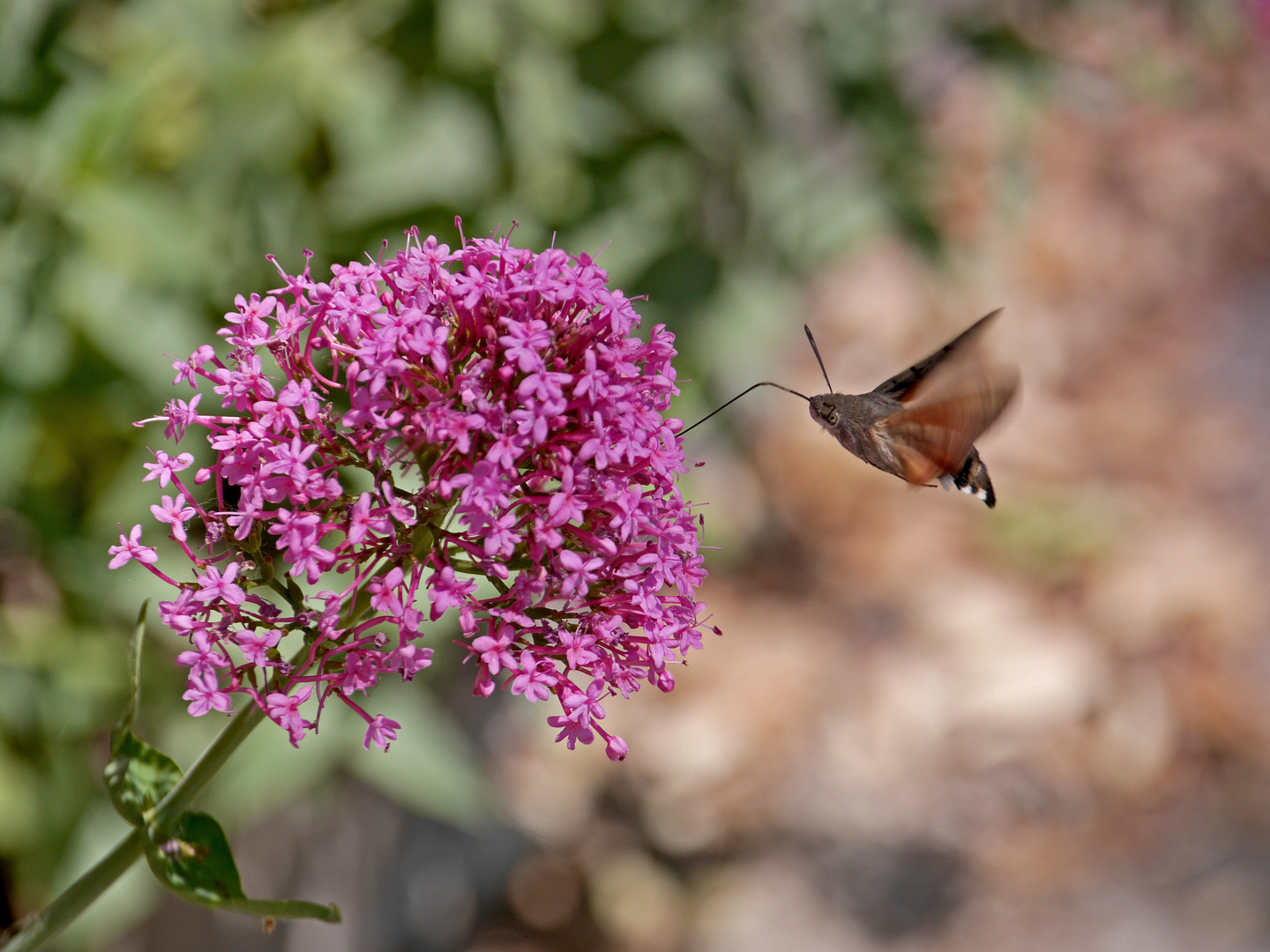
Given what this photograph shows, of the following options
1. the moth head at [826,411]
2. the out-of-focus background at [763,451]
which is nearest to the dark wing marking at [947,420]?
the moth head at [826,411]

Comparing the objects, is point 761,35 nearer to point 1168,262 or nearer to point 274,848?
point 274,848

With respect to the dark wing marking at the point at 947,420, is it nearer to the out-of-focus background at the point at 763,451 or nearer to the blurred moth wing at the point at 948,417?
the blurred moth wing at the point at 948,417

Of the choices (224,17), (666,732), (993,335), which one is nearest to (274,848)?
(666,732)

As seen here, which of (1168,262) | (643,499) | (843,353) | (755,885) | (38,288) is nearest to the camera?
(643,499)

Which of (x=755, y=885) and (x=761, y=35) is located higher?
(x=761, y=35)

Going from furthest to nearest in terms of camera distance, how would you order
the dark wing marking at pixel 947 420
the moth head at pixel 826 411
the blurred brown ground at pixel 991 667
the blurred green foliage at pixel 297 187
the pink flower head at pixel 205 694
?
1. the blurred brown ground at pixel 991 667
2. the blurred green foliage at pixel 297 187
3. the moth head at pixel 826 411
4. the dark wing marking at pixel 947 420
5. the pink flower head at pixel 205 694

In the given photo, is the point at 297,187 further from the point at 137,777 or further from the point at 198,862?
the point at 198,862

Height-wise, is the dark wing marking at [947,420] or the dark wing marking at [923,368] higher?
the dark wing marking at [923,368]
